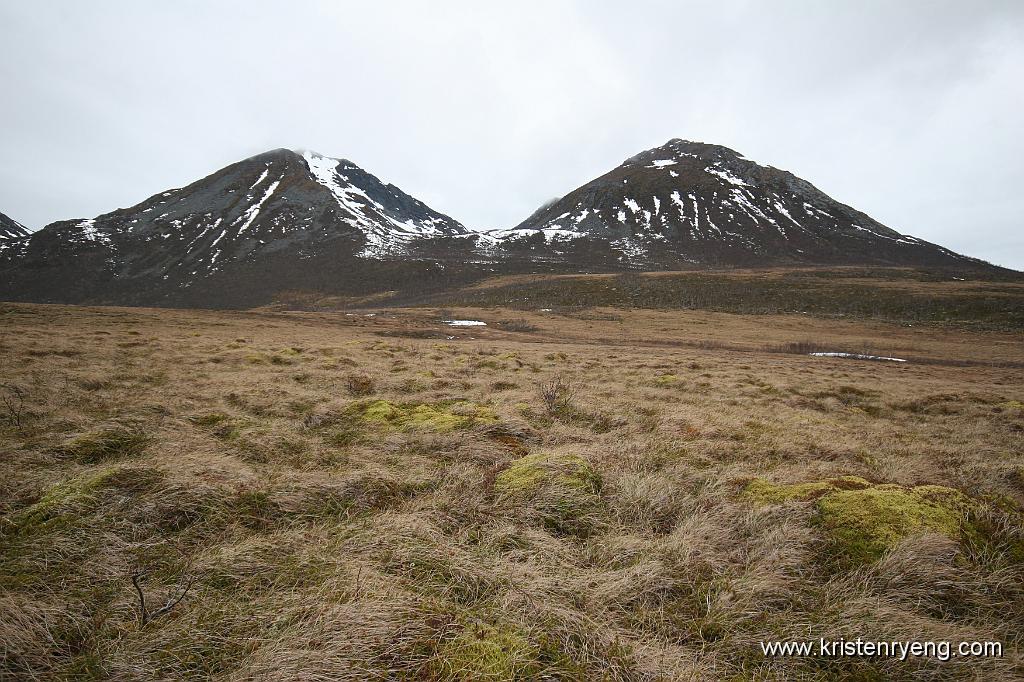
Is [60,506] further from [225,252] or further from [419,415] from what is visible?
[225,252]

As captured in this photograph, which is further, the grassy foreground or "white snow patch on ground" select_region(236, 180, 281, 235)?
"white snow patch on ground" select_region(236, 180, 281, 235)

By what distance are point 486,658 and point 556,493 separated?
263cm

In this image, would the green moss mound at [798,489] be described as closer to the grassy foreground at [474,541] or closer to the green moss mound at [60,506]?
the grassy foreground at [474,541]

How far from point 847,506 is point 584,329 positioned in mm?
47088

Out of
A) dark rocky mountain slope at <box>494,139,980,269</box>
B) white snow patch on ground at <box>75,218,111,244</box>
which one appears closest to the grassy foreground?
dark rocky mountain slope at <box>494,139,980,269</box>

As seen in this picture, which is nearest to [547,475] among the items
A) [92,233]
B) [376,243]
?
[376,243]

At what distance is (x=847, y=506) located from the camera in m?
4.99

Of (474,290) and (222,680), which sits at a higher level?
(474,290)

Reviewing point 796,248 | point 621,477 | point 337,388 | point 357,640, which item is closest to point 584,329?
point 337,388

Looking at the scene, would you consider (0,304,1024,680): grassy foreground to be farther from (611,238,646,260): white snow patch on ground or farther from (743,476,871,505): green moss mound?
(611,238,646,260): white snow patch on ground

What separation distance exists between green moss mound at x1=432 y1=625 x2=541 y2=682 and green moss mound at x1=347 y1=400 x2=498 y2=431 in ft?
17.8

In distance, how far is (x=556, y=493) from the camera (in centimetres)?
557

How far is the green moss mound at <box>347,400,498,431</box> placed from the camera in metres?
8.78

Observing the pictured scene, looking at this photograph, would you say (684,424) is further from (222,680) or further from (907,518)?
(222,680)
